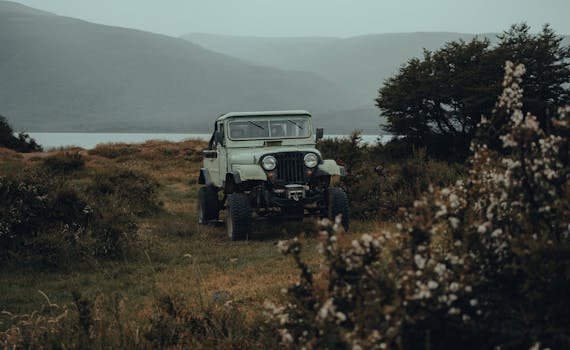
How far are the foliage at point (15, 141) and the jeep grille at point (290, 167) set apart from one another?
26.9m

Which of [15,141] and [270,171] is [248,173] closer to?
[270,171]

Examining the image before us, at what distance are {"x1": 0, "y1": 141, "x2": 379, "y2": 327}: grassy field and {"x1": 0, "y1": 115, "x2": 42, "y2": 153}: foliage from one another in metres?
23.4

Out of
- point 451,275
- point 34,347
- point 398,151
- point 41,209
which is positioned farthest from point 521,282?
point 398,151

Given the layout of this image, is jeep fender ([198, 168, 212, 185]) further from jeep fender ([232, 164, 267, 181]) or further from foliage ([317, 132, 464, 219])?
foliage ([317, 132, 464, 219])

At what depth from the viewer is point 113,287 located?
6.47 meters

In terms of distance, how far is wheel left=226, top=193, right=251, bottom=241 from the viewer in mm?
8891

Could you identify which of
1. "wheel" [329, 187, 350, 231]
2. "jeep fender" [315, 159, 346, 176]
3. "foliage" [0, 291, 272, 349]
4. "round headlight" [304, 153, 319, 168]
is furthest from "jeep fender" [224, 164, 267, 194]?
"foliage" [0, 291, 272, 349]

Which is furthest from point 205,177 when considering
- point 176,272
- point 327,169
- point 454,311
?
point 454,311

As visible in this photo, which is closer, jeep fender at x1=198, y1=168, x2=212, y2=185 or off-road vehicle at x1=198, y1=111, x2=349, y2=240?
off-road vehicle at x1=198, y1=111, x2=349, y2=240

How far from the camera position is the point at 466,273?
2.78 m

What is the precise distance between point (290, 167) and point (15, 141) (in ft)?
91.9

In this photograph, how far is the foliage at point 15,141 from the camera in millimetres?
30828

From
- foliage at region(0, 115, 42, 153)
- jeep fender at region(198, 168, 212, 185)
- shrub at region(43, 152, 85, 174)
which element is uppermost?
foliage at region(0, 115, 42, 153)

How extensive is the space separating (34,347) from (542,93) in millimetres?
17376
